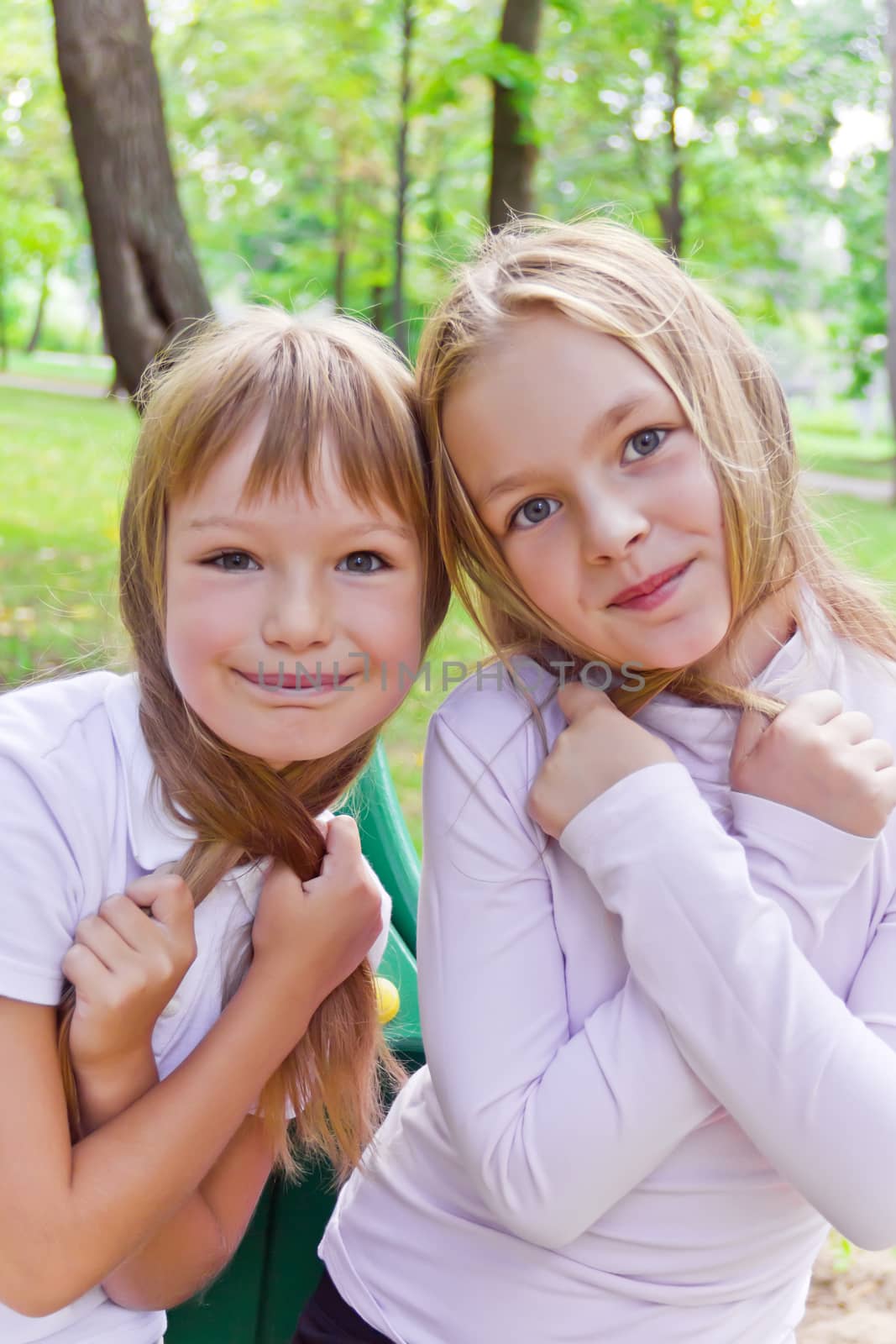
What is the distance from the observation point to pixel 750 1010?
3.78ft

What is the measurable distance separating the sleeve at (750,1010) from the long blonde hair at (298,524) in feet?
1.36

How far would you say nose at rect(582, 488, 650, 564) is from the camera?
1268 millimetres

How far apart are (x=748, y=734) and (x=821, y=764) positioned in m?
0.11

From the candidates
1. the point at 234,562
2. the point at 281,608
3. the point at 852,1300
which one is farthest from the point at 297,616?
the point at 852,1300

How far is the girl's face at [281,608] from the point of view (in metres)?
1.31

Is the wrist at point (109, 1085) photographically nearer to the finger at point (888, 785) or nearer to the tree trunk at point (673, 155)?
the finger at point (888, 785)

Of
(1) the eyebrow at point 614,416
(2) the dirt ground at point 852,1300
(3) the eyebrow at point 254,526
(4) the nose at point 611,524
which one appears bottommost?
(2) the dirt ground at point 852,1300

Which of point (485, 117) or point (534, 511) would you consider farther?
point (485, 117)

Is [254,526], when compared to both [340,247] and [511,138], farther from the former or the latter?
[340,247]

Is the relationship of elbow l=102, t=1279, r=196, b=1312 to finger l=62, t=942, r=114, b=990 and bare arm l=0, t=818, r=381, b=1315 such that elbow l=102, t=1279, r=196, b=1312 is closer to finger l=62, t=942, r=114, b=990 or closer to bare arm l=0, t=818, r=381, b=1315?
bare arm l=0, t=818, r=381, b=1315

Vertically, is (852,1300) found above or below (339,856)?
below

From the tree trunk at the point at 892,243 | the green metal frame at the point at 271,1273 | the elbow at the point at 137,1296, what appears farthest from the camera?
the tree trunk at the point at 892,243

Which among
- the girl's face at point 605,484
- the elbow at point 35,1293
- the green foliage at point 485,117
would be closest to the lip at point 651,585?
the girl's face at point 605,484

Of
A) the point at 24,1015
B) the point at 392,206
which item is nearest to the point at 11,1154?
the point at 24,1015
